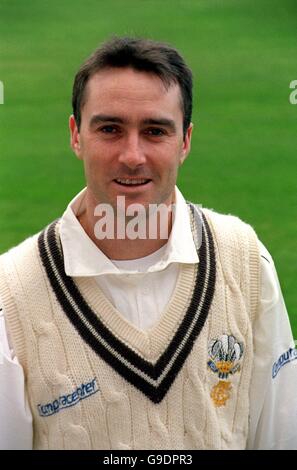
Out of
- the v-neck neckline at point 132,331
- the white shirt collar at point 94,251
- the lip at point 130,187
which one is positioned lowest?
the v-neck neckline at point 132,331

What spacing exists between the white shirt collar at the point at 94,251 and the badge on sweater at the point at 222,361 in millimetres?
203

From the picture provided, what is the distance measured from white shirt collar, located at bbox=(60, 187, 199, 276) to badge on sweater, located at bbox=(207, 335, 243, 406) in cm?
20

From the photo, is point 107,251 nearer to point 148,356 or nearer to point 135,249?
point 135,249

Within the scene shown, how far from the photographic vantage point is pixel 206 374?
2879 mm

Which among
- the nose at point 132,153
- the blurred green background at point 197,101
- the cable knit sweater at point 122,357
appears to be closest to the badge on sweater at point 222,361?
the cable knit sweater at point 122,357

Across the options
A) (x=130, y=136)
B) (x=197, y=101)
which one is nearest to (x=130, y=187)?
(x=130, y=136)

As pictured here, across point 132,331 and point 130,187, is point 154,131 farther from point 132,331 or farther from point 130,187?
point 132,331

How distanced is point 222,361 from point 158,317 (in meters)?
0.19

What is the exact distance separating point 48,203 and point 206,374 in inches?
133

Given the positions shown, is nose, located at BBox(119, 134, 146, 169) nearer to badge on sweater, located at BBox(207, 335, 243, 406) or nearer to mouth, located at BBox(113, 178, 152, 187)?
mouth, located at BBox(113, 178, 152, 187)

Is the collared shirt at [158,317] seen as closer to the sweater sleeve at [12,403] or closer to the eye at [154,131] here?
the sweater sleeve at [12,403]

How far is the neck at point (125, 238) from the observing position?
283 cm
